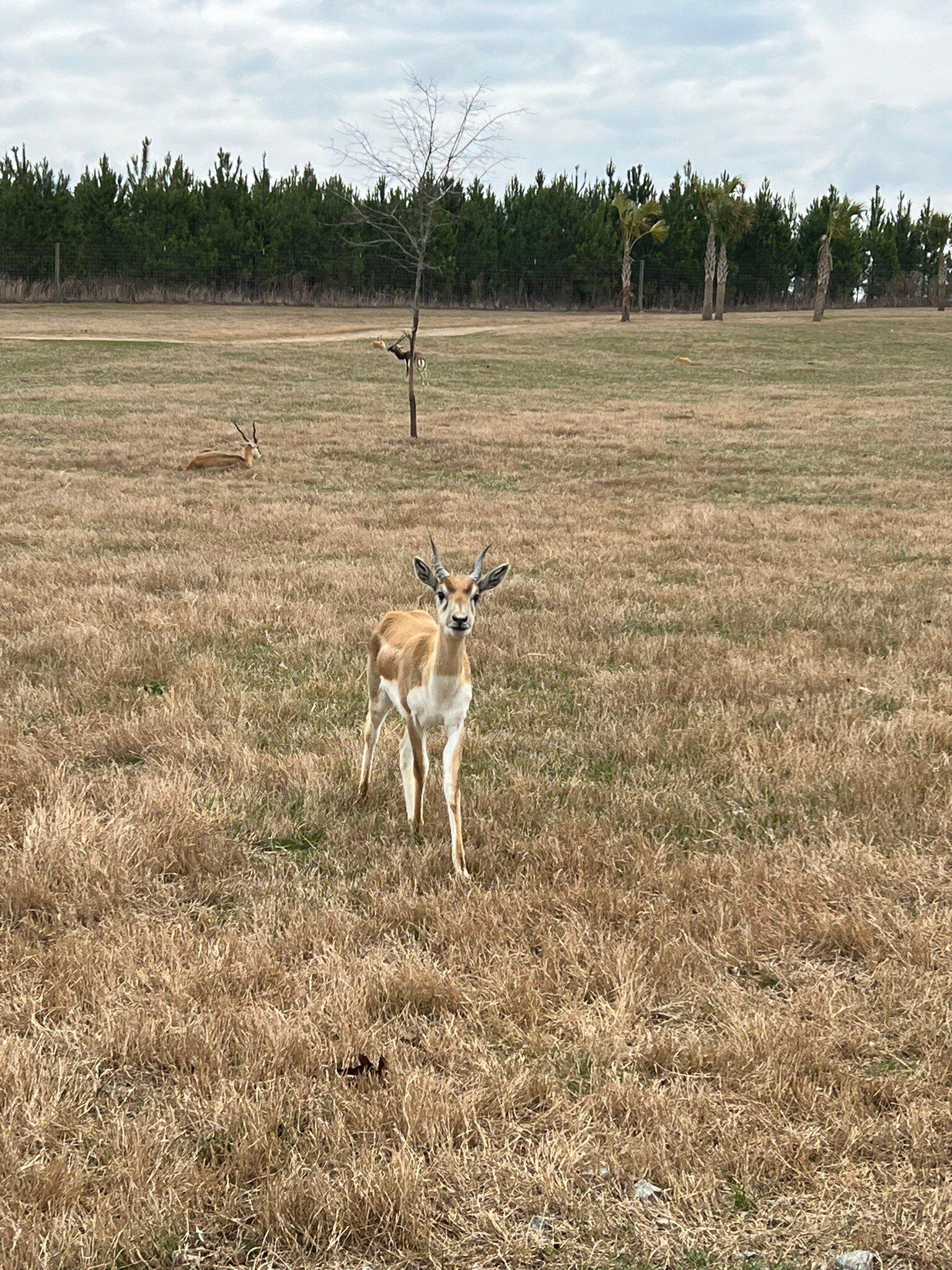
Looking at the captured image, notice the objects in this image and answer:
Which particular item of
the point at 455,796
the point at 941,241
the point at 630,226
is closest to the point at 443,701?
the point at 455,796

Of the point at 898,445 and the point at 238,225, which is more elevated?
the point at 238,225

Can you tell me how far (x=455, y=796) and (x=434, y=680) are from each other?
1.62 feet

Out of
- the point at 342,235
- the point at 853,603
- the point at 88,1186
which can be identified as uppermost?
the point at 342,235

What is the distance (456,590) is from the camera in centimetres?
470

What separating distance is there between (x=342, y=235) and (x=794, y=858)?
59515 mm

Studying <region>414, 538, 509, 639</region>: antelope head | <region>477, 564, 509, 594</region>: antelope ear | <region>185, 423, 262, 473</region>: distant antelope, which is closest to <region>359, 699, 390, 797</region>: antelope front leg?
<region>414, 538, 509, 639</region>: antelope head

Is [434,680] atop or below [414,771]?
atop

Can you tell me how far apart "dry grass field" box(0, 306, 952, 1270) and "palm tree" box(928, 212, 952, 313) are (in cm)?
6582

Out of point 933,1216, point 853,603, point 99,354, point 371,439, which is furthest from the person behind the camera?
point 99,354

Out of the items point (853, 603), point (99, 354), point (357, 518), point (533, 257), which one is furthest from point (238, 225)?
point (853, 603)

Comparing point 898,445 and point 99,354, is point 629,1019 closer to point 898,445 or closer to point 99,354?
point 898,445

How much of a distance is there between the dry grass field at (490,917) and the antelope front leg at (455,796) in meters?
0.11

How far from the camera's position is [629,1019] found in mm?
3604

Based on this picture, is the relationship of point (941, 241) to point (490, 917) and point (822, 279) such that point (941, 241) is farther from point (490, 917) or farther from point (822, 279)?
point (490, 917)
